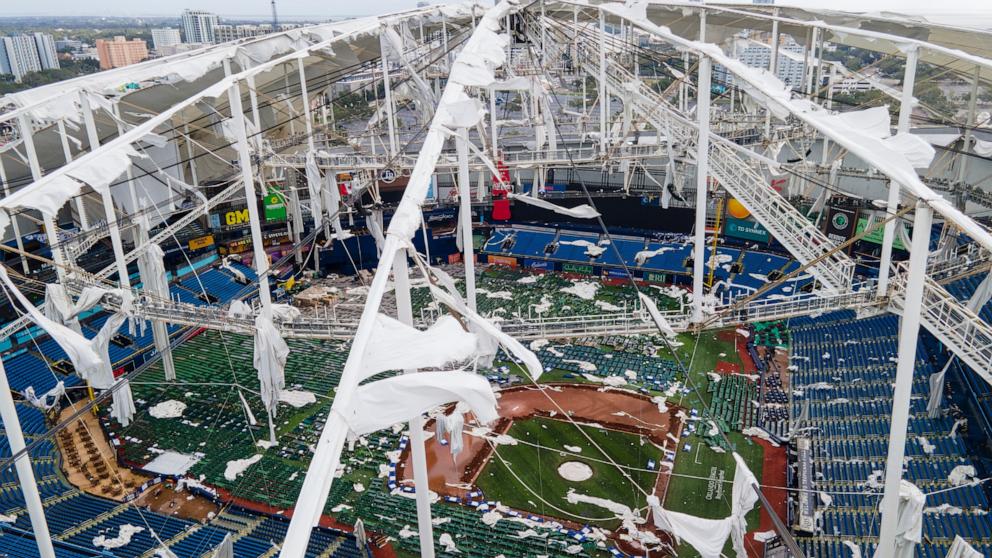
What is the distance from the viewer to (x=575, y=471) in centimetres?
2369

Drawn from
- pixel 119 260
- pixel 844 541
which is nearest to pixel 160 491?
pixel 119 260

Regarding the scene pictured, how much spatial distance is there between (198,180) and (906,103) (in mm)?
36805

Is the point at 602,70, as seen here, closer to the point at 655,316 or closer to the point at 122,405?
the point at 655,316

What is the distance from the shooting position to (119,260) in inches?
977

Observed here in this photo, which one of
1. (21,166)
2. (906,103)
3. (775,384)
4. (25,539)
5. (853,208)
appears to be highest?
(906,103)

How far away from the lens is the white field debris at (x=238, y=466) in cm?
2325

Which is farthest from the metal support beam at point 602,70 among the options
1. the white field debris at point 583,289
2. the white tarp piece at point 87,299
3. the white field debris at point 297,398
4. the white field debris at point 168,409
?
the white field debris at point 168,409

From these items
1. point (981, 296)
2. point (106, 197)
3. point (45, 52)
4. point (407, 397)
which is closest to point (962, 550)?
point (407, 397)

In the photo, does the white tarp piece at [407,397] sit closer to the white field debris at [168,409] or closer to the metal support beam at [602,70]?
the metal support beam at [602,70]

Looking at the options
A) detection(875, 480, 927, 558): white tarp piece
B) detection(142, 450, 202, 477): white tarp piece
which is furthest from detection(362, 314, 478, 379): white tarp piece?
detection(142, 450, 202, 477): white tarp piece

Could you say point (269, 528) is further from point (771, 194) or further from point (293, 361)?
point (771, 194)

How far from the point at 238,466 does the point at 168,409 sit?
5702 millimetres

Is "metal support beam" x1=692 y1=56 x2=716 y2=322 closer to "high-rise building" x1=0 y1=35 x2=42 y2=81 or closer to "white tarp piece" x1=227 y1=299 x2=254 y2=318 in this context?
"white tarp piece" x1=227 y1=299 x2=254 y2=318

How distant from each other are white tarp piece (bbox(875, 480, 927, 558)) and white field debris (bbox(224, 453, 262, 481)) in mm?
19413
